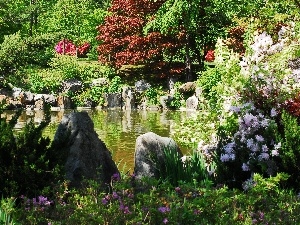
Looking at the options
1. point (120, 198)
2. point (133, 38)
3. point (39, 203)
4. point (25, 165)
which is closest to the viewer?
point (39, 203)

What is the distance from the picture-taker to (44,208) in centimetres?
520

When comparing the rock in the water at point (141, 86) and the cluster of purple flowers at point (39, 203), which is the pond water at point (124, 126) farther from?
the cluster of purple flowers at point (39, 203)

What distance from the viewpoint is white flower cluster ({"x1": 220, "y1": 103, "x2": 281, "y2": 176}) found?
289 inches

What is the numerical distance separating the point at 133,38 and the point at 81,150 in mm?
21854

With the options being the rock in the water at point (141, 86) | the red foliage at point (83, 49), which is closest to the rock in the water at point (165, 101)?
the rock in the water at point (141, 86)

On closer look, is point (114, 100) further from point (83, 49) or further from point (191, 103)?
point (83, 49)

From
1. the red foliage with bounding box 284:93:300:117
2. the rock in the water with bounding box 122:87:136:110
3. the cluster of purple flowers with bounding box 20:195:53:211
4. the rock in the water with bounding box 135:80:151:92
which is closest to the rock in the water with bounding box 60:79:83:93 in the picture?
the rock in the water with bounding box 122:87:136:110

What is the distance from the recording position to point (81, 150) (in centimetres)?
697

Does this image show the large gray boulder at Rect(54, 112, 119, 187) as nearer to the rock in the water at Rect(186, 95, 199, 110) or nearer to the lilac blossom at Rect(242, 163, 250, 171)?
the lilac blossom at Rect(242, 163, 250, 171)

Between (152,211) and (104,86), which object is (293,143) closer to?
(152,211)

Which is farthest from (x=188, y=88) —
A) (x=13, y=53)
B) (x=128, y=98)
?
(x=13, y=53)

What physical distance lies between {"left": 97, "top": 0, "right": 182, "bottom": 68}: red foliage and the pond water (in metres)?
4.88

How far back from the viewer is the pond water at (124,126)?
13.7 m

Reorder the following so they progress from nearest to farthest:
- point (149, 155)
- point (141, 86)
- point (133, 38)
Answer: point (149, 155) < point (141, 86) < point (133, 38)
